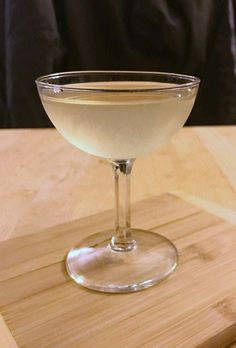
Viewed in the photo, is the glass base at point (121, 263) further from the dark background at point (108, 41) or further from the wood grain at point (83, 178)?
the dark background at point (108, 41)

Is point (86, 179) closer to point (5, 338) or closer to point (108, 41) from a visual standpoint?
point (5, 338)

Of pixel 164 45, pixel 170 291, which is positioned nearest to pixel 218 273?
pixel 170 291

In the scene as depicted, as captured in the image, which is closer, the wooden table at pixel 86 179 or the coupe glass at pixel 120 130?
the coupe glass at pixel 120 130

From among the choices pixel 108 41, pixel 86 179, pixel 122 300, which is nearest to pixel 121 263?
pixel 122 300

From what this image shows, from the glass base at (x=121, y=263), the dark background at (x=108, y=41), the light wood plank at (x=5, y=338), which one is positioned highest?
the dark background at (x=108, y=41)

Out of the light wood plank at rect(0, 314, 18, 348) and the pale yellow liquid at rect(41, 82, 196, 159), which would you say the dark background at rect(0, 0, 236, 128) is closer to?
the pale yellow liquid at rect(41, 82, 196, 159)

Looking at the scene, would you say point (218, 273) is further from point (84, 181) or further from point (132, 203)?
point (84, 181)

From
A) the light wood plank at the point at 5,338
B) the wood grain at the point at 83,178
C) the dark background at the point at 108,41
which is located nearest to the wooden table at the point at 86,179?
the wood grain at the point at 83,178
